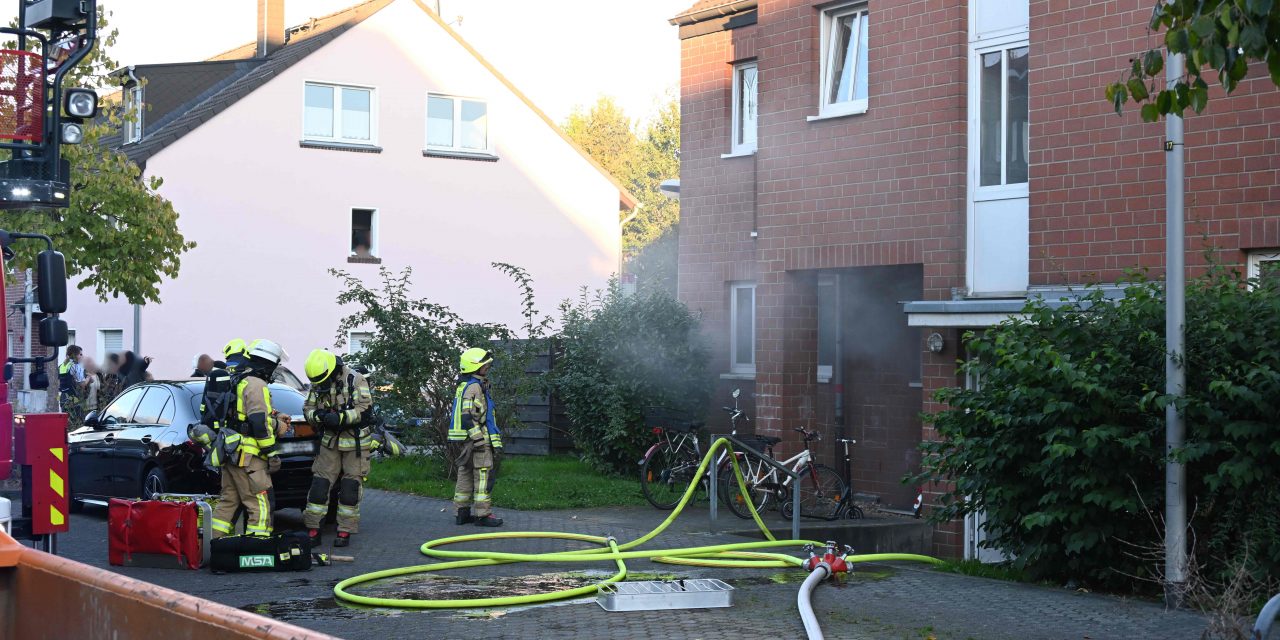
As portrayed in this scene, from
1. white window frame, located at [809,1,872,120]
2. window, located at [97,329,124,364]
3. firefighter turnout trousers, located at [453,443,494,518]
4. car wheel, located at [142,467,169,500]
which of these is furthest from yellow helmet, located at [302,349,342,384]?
window, located at [97,329,124,364]

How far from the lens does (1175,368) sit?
8641mm

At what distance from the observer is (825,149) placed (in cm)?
1502

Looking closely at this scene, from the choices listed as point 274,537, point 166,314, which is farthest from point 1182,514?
point 166,314

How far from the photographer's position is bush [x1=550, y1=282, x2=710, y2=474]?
56.4 ft

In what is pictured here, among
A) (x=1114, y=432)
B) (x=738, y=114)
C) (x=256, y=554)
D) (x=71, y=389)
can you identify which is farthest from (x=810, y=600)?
(x=71, y=389)

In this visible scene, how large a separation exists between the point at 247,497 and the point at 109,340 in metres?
23.4

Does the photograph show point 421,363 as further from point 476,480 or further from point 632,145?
point 632,145

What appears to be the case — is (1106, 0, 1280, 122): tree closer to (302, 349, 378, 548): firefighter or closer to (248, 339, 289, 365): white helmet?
(248, 339, 289, 365): white helmet

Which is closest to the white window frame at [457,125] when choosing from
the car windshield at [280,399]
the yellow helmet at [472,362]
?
the car windshield at [280,399]

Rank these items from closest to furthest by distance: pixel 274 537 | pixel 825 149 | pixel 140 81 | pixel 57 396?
pixel 274 537 → pixel 825 149 → pixel 140 81 → pixel 57 396

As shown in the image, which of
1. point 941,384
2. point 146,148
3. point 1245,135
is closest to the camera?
point 1245,135

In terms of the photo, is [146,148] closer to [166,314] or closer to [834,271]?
[166,314]

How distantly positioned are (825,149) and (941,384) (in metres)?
3.04

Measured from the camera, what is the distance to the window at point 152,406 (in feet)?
43.0
